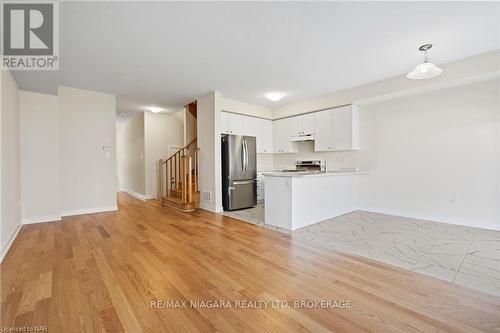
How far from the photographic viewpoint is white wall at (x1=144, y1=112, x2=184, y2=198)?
7.02 metres

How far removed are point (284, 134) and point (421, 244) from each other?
410 cm

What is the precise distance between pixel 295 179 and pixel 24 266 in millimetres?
3476

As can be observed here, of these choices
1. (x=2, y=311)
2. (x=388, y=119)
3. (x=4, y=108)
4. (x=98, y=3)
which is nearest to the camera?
(x=2, y=311)

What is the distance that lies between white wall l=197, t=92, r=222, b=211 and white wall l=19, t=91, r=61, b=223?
2.78m

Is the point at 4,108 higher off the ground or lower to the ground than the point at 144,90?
lower

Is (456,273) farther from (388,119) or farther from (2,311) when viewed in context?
(2,311)

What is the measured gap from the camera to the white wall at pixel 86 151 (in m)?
4.58

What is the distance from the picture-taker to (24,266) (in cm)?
235

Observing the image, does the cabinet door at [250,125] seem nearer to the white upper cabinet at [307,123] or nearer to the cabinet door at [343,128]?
the white upper cabinet at [307,123]

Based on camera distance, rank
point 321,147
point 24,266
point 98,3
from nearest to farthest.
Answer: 1. point 98,3
2. point 24,266
3. point 321,147

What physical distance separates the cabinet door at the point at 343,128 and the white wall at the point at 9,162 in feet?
18.5

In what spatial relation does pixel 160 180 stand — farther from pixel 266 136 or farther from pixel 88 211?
pixel 266 136

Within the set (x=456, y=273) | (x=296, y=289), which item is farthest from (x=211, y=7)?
(x=456, y=273)

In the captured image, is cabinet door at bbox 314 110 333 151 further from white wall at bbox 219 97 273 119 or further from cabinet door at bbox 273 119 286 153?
white wall at bbox 219 97 273 119
